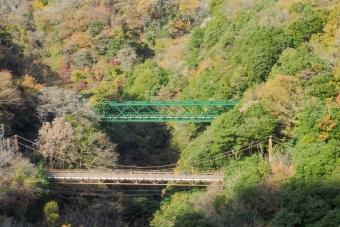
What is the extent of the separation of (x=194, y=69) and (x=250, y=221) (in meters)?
19.1

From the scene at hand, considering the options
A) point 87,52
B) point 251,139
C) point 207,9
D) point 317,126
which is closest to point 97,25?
point 87,52

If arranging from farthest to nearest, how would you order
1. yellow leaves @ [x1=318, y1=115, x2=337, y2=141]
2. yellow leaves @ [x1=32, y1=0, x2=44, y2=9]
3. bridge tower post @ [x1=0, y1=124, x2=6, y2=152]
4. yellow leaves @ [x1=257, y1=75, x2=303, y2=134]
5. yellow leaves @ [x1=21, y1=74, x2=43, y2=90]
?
yellow leaves @ [x1=32, y1=0, x2=44, y2=9]
yellow leaves @ [x1=21, y1=74, x2=43, y2=90]
bridge tower post @ [x1=0, y1=124, x2=6, y2=152]
yellow leaves @ [x1=257, y1=75, x2=303, y2=134]
yellow leaves @ [x1=318, y1=115, x2=337, y2=141]

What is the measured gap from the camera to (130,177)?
2695 centimetres

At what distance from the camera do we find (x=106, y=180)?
2808 centimetres

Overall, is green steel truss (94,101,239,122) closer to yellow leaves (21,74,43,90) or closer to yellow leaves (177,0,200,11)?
yellow leaves (21,74,43,90)

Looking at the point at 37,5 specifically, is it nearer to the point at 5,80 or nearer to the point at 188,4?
the point at 188,4

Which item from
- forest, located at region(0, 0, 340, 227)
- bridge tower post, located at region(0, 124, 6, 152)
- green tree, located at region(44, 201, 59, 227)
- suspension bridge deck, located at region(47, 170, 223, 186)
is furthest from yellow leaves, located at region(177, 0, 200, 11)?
green tree, located at region(44, 201, 59, 227)

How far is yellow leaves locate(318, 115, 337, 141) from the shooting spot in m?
22.0

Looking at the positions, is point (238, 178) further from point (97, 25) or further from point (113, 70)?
point (97, 25)

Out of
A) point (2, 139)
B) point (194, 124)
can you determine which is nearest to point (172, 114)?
point (194, 124)

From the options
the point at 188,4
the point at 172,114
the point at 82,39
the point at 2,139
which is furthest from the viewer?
the point at 188,4

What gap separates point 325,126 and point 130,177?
9.23m

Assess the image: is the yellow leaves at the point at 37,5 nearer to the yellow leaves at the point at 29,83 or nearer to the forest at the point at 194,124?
the forest at the point at 194,124

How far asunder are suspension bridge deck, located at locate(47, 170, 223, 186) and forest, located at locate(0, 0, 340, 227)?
54 centimetres
